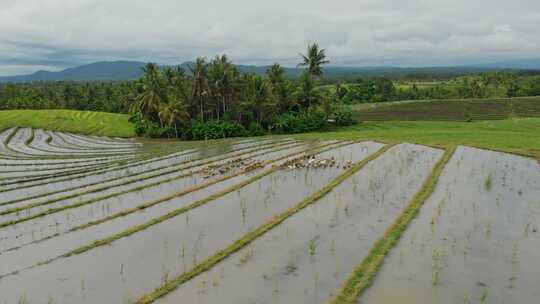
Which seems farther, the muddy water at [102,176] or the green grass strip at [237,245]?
the muddy water at [102,176]

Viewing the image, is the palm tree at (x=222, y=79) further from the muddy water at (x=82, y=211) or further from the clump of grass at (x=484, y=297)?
the clump of grass at (x=484, y=297)

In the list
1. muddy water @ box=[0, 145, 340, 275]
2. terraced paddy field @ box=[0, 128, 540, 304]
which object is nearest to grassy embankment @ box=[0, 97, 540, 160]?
terraced paddy field @ box=[0, 128, 540, 304]

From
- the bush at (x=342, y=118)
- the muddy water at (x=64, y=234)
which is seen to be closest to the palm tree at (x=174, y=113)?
the bush at (x=342, y=118)

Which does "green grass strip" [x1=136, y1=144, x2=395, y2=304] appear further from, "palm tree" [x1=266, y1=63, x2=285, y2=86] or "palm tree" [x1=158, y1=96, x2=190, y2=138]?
"palm tree" [x1=266, y1=63, x2=285, y2=86]

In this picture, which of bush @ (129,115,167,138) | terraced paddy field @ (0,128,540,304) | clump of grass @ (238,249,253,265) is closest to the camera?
terraced paddy field @ (0,128,540,304)

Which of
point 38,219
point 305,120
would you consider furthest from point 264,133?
point 38,219

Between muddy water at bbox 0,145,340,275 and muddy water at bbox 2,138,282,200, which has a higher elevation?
muddy water at bbox 0,145,340,275

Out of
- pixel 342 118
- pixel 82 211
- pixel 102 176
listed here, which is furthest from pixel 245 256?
pixel 342 118
